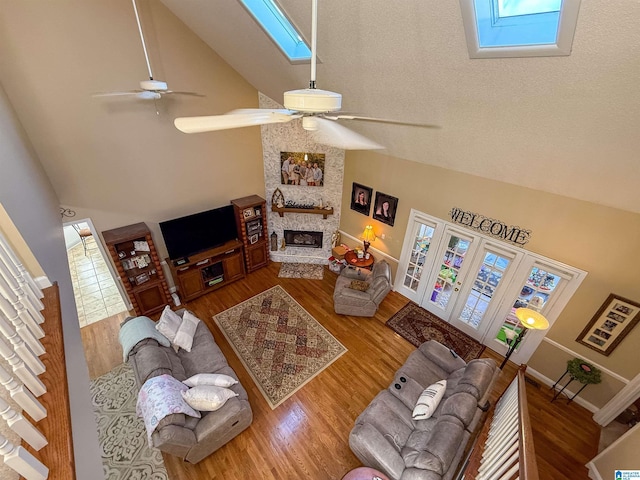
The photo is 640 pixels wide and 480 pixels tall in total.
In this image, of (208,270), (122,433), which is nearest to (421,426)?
(122,433)

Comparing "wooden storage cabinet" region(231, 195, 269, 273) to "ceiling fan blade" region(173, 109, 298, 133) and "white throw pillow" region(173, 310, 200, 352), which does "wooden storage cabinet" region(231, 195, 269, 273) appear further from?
"ceiling fan blade" region(173, 109, 298, 133)

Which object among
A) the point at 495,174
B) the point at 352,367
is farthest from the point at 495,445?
the point at 495,174

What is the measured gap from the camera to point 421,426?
317cm

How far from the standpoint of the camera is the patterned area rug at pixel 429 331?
464cm

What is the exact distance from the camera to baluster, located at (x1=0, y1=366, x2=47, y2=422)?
38.5 inches

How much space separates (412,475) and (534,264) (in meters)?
3.13

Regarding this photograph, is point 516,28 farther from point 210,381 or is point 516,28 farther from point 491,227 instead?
point 210,381

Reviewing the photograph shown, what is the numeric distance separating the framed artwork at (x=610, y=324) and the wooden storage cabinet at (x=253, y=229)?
5.50 m

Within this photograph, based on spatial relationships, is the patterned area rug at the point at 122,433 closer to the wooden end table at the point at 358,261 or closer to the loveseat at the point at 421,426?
the loveseat at the point at 421,426

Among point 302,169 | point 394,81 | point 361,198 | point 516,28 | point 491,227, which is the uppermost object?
point 516,28

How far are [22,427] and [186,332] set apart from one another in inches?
127

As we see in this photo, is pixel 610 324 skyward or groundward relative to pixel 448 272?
skyward

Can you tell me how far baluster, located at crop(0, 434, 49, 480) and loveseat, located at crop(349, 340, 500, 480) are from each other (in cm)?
279

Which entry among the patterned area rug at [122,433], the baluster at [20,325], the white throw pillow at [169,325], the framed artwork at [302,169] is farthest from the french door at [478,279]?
the baluster at [20,325]
